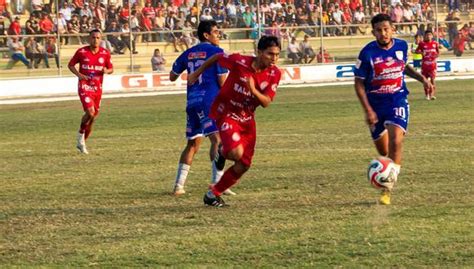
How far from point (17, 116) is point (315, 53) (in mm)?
18540

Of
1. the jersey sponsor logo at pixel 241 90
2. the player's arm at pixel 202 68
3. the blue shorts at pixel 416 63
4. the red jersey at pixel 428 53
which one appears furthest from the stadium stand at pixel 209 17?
the jersey sponsor logo at pixel 241 90

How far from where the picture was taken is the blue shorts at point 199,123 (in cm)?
1288

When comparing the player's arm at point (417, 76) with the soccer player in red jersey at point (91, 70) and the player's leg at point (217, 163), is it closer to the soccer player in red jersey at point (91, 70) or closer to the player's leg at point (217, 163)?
the player's leg at point (217, 163)

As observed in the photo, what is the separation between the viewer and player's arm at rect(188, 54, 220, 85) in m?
11.6

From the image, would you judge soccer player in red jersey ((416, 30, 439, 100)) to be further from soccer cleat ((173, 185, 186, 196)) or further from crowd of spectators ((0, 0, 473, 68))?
soccer cleat ((173, 185, 186, 196))

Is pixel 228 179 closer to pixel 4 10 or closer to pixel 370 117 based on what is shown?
pixel 370 117

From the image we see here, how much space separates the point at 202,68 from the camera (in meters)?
11.8

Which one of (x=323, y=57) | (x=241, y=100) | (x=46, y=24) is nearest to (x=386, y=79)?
(x=241, y=100)

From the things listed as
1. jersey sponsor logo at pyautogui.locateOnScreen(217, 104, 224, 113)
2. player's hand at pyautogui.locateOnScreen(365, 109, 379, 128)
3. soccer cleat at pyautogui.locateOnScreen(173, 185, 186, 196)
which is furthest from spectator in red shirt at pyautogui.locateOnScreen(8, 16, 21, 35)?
player's hand at pyautogui.locateOnScreen(365, 109, 379, 128)

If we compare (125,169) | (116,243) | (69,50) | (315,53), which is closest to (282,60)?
(315,53)

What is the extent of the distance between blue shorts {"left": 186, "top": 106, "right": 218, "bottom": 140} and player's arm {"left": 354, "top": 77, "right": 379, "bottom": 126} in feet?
6.18

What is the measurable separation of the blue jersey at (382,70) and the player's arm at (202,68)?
1.74m

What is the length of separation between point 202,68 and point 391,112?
2.24m

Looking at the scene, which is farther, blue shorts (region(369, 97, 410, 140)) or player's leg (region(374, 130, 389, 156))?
player's leg (region(374, 130, 389, 156))
